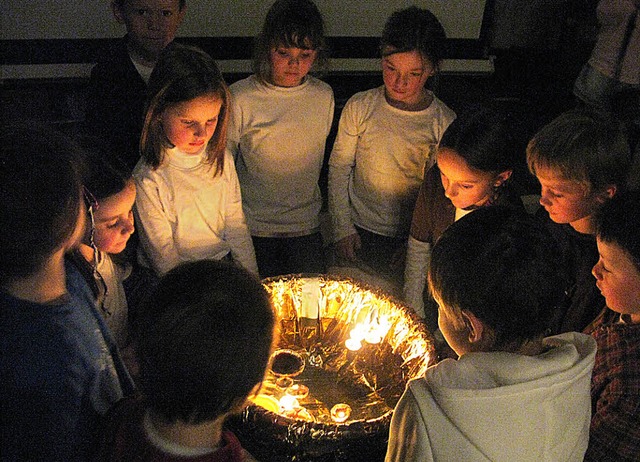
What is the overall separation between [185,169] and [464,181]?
89 cm

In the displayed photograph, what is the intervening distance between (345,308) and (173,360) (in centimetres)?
84

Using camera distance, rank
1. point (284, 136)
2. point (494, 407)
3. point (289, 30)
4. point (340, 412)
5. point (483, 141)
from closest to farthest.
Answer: point (494, 407) < point (340, 412) < point (483, 141) < point (289, 30) < point (284, 136)

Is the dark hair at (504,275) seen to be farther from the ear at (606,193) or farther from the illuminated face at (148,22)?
the illuminated face at (148,22)

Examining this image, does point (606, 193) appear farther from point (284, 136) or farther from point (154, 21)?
point (154, 21)

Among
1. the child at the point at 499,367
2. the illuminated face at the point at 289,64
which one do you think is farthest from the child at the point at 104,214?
the child at the point at 499,367

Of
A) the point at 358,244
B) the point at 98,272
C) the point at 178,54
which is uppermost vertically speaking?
the point at 178,54

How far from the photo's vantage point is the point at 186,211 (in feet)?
6.50

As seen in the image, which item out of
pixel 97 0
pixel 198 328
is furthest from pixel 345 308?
pixel 97 0

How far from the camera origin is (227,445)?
111 cm

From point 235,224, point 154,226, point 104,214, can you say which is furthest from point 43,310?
point 235,224

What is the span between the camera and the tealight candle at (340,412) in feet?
4.95

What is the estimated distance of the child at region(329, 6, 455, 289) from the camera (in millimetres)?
2154

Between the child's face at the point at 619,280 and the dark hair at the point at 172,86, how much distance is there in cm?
Answer: 120

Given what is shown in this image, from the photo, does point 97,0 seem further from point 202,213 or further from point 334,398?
point 334,398
